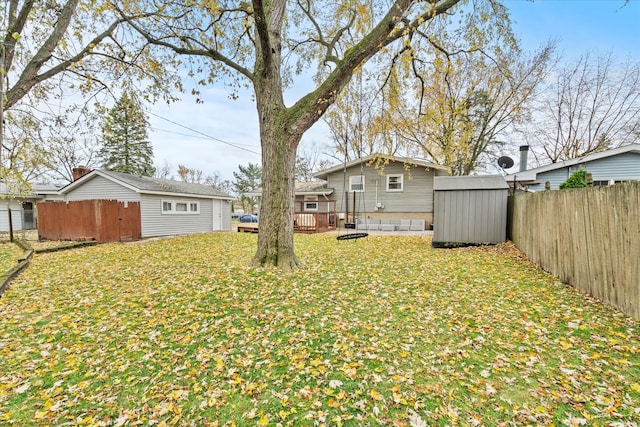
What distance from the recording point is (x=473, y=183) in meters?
8.97

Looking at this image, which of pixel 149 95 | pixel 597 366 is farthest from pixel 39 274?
pixel 597 366

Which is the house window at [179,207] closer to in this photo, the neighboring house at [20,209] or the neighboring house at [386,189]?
the neighboring house at [20,209]

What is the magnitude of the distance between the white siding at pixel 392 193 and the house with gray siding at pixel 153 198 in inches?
341

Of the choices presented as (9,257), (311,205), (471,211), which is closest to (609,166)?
(471,211)

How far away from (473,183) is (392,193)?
352 inches

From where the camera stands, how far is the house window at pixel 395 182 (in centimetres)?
1769

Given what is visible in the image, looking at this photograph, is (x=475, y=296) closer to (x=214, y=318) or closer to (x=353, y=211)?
(x=214, y=318)

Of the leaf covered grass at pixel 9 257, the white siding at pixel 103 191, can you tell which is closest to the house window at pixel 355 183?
the white siding at pixel 103 191

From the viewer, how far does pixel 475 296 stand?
4328 millimetres

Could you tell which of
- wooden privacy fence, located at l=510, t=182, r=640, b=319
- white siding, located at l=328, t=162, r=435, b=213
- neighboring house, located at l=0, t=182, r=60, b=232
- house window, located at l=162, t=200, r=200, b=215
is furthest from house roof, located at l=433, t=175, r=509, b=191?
neighboring house, located at l=0, t=182, r=60, b=232

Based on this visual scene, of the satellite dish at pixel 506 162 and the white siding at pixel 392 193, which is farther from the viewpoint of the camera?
the white siding at pixel 392 193

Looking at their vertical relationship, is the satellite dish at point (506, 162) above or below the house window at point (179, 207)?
above

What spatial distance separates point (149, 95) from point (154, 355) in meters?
7.92

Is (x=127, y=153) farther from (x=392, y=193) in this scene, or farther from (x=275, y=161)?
(x=275, y=161)
